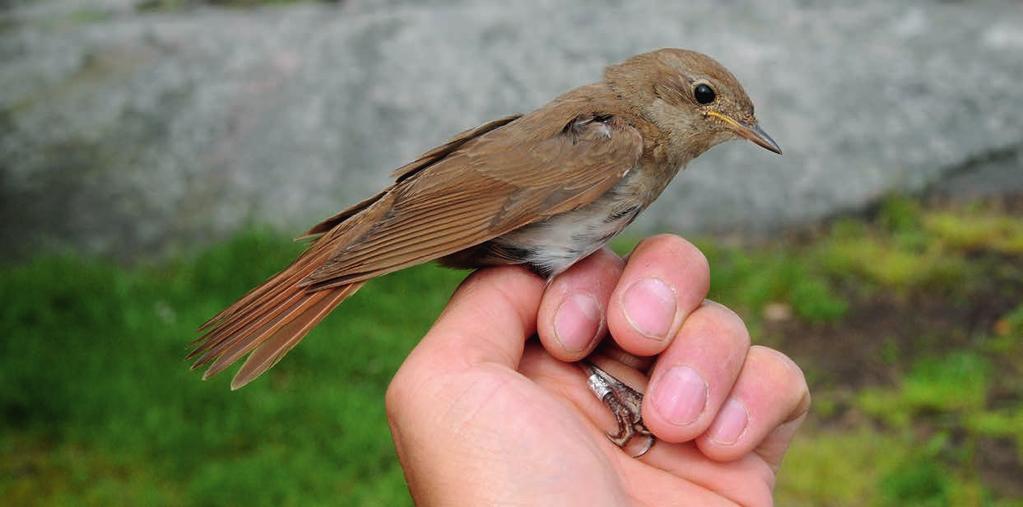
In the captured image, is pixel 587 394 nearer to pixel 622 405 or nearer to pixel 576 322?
pixel 622 405

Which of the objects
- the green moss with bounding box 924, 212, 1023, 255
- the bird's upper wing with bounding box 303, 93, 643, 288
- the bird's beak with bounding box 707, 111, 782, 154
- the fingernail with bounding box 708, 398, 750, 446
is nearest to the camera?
the fingernail with bounding box 708, 398, 750, 446

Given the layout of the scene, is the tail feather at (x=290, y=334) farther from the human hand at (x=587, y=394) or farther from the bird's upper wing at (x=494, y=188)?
the human hand at (x=587, y=394)

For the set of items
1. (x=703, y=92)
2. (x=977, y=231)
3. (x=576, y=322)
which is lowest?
(x=977, y=231)

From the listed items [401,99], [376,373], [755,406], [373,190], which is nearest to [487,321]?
[755,406]

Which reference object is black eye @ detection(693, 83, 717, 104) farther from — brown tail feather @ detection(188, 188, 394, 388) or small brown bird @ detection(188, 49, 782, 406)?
brown tail feather @ detection(188, 188, 394, 388)

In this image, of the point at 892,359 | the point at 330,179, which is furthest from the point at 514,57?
the point at 892,359

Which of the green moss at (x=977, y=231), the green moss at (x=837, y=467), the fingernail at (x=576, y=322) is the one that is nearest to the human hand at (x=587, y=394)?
the fingernail at (x=576, y=322)

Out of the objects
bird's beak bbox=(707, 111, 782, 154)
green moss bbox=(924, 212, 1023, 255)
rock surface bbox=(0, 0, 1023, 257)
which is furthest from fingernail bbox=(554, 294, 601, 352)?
green moss bbox=(924, 212, 1023, 255)
